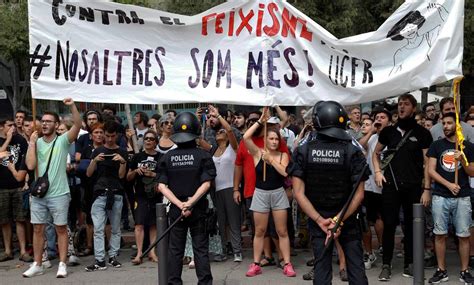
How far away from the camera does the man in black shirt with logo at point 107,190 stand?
850 cm

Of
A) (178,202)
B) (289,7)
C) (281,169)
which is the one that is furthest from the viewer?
(281,169)

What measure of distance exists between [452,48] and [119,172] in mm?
4295

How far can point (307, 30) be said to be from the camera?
24.5 feet

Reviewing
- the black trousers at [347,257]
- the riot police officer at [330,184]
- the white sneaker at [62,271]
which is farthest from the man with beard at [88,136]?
the black trousers at [347,257]

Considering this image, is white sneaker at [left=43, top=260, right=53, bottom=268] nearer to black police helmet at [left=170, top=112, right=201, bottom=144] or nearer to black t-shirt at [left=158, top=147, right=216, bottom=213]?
black t-shirt at [left=158, top=147, right=216, bottom=213]

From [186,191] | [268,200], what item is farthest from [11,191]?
[268,200]

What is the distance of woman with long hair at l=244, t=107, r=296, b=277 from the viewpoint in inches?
316

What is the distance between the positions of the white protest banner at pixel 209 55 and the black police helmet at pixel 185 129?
0.37 meters

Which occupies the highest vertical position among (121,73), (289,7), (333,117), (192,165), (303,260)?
(289,7)

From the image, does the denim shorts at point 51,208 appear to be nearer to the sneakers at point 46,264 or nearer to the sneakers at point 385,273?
the sneakers at point 46,264

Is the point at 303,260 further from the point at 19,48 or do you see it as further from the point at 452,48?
the point at 19,48

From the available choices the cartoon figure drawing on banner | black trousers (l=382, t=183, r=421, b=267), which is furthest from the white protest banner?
black trousers (l=382, t=183, r=421, b=267)

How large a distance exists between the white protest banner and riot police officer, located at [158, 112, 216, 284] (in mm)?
610

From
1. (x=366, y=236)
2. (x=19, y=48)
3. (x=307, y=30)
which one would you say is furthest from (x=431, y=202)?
(x=19, y=48)
